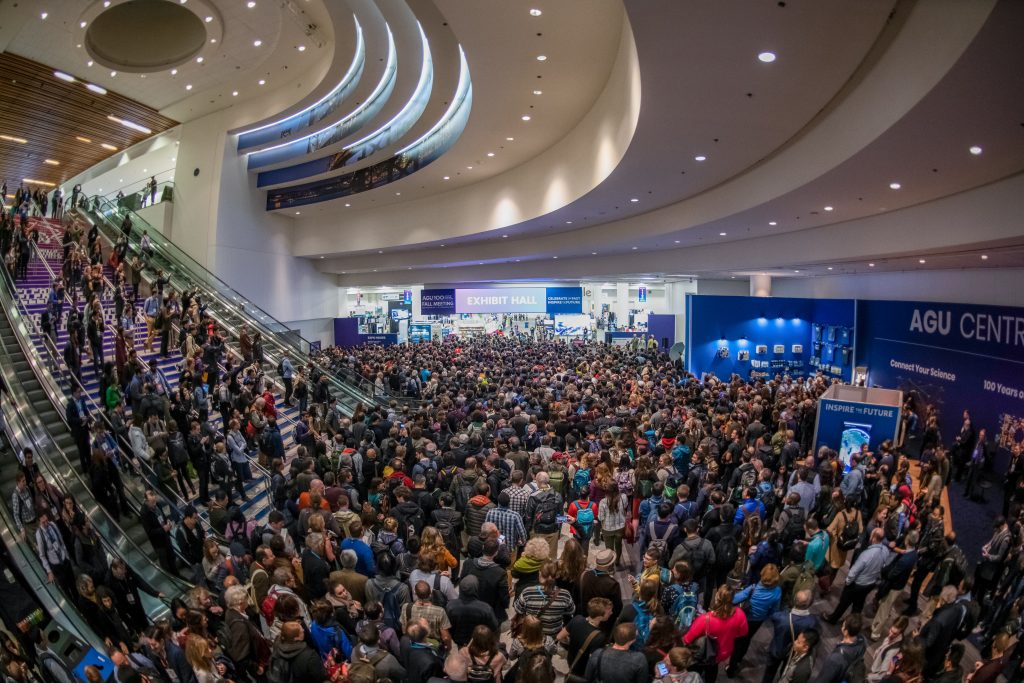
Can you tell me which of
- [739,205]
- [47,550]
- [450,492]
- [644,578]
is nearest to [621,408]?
[739,205]

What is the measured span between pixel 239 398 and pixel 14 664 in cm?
604

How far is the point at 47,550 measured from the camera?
593cm

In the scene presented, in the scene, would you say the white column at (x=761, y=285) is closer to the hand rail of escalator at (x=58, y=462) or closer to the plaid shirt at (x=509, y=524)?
the plaid shirt at (x=509, y=524)

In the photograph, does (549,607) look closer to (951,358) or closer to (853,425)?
(853,425)

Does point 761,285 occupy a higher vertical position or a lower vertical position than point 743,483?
higher

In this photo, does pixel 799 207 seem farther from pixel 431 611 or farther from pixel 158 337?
pixel 158 337

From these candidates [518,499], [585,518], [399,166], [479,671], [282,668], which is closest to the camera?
[479,671]

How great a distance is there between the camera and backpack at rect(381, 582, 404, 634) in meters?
4.46

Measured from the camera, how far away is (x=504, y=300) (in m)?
24.1

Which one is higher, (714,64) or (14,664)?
(714,64)

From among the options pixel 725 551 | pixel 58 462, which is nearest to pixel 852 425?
pixel 725 551

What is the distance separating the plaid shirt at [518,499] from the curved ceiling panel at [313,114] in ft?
39.3

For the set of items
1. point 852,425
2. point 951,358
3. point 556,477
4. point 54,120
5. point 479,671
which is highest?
point 54,120

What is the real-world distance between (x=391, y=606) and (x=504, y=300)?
20.0m
